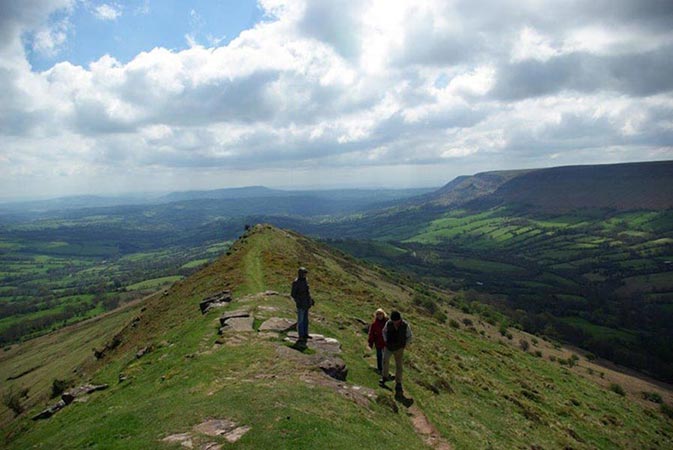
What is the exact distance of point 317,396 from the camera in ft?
54.6

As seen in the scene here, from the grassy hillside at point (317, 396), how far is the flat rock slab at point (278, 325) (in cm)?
113

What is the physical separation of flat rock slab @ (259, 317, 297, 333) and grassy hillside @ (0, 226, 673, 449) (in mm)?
1134

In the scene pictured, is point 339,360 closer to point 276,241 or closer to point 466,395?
point 466,395

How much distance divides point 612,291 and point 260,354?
23607cm

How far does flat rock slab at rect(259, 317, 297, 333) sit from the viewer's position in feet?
Answer: 86.2

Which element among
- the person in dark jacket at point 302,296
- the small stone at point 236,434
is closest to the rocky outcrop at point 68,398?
the person in dark jacket at point 302,296

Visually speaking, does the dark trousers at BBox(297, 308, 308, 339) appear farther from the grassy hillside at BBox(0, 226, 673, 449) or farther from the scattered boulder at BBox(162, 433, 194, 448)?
the scattered boulder at BBox(162, 433, 194, 448)

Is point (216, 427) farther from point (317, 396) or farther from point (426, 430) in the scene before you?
point (426, 430)

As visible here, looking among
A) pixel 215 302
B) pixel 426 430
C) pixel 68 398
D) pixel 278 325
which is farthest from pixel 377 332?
pixel 68 398

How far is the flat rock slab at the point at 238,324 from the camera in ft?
85.5

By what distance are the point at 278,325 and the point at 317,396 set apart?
1093cm

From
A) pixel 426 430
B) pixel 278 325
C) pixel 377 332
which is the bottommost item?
pixel 426 430

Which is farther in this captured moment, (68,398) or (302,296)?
(68,398)

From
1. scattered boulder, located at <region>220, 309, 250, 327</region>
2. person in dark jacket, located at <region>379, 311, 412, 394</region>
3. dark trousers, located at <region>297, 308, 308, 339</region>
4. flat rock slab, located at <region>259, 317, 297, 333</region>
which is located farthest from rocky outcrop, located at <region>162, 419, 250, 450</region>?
scattered boulder, located at <region>220, 309, 250, 327</region>
